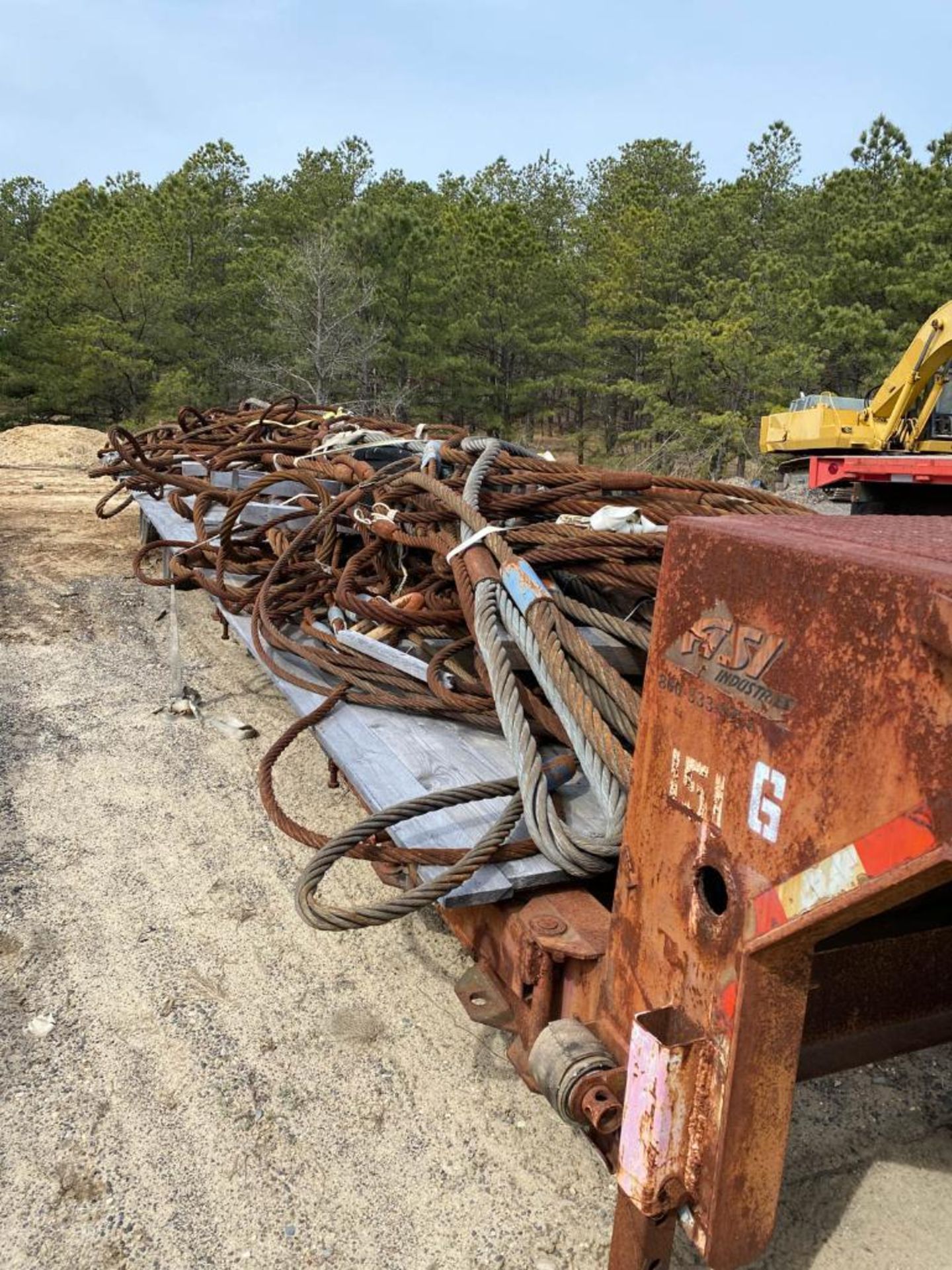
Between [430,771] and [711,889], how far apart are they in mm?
1007

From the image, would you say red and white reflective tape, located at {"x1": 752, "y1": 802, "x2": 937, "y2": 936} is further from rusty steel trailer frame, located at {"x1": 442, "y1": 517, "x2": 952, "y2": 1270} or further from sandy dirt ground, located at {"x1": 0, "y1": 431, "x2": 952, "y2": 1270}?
sandy dirt ground, located at {"x1": 0, "y1": 431, "x2": 952, "y2": 1270}

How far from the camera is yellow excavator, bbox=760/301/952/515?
974 cm

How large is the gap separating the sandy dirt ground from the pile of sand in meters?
13.4

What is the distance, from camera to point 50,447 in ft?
51.3

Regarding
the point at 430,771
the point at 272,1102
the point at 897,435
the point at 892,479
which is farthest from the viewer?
the point at 897,435

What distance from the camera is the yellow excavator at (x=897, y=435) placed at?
9742 mm

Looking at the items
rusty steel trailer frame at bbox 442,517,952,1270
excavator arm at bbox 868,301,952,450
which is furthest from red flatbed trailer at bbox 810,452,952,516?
rusty steel trailer frame at bbox 442,517,952,1270

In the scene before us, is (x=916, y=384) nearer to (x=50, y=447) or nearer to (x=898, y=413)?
(x=898, y=413)

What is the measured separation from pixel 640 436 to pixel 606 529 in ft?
69.9

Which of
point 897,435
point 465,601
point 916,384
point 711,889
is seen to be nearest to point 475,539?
point 465,601

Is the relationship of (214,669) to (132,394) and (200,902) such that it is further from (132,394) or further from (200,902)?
(132,394)

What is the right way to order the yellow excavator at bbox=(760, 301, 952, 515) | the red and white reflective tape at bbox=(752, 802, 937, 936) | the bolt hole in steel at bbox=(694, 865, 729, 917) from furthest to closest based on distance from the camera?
the yellow excavator at bbox=(760, 301, 952, 515) → the bolt hole in steel at bbox=(694, 865, 729, 917) → the red and white reflective tape at bbox=(752, 802, 937, 936)

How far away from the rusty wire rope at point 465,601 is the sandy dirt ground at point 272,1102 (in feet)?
1.27

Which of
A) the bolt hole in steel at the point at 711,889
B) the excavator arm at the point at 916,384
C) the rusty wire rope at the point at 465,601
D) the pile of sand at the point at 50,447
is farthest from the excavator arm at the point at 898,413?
the pile of sand at the point at 50,447
